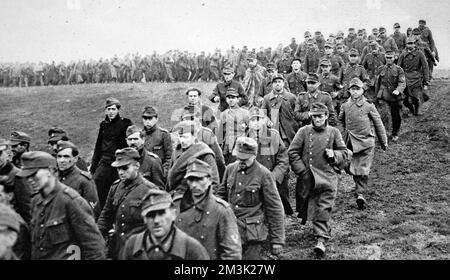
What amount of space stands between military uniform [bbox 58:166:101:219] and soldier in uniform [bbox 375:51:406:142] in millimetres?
8117

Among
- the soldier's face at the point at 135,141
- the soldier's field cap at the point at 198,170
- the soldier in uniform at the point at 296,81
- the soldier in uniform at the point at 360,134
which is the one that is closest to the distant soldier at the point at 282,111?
the soldier in uniform at the point at 360,134

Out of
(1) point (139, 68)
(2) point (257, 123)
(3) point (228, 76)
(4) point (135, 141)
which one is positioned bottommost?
(4) point (135, 141)

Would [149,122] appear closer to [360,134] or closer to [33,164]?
[33,164]

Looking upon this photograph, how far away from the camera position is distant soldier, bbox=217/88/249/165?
28.3 ft

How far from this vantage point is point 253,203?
564 centimetres

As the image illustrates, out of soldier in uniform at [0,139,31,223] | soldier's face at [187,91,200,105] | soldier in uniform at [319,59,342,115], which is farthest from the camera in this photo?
soldier in uniform at [319,59,342,115]

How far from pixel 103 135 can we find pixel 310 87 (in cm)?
399

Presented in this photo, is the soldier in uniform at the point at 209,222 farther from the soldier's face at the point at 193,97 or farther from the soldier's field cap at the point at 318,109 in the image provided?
the soldier's face at the point at 193,97

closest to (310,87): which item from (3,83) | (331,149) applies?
(331,149)

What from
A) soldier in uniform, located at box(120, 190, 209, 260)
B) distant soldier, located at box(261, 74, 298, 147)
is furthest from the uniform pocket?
distant soldier, located at box(261, 74, 298, 147)

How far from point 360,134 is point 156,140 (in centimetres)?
377

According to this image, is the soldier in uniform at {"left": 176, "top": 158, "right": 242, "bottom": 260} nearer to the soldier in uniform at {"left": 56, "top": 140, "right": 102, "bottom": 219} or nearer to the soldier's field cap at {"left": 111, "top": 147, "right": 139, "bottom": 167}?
the soldier's field cap at {"left": 111, "top": 147, "right": 139, "bottom": 167}

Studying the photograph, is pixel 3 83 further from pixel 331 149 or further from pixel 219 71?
pixel 331 149

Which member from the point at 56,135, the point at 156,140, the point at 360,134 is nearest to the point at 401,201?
the point at 360,134
